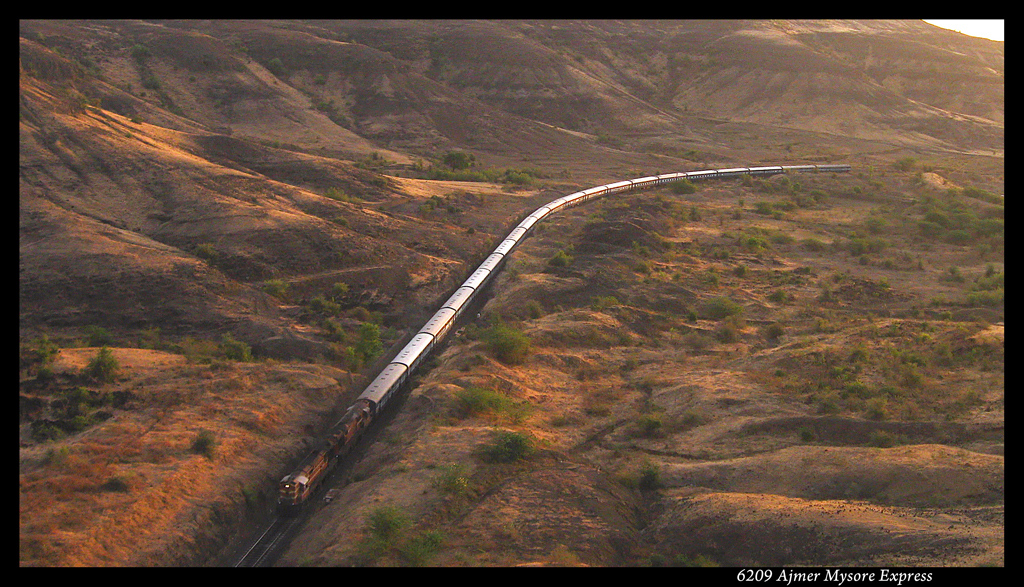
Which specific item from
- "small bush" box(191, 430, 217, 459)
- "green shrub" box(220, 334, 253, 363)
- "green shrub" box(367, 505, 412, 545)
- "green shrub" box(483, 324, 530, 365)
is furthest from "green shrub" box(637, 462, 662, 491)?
"green shrub" box(220, 334, 253, 363)

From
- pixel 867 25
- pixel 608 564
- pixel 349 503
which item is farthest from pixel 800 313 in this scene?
pixel 867 25

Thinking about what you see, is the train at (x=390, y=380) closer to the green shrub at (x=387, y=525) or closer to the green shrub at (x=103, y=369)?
the green shrub at (x=387, y=525)

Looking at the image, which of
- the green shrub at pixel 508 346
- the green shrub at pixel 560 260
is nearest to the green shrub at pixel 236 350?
the green shrub at pixel 508 346

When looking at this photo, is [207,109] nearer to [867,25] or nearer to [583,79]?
[583,79]

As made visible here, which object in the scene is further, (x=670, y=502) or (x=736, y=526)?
(x=670, y=502)

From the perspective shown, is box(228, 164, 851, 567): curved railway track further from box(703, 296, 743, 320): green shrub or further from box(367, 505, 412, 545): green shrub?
box(703, 296, 743, 320): green shrub
